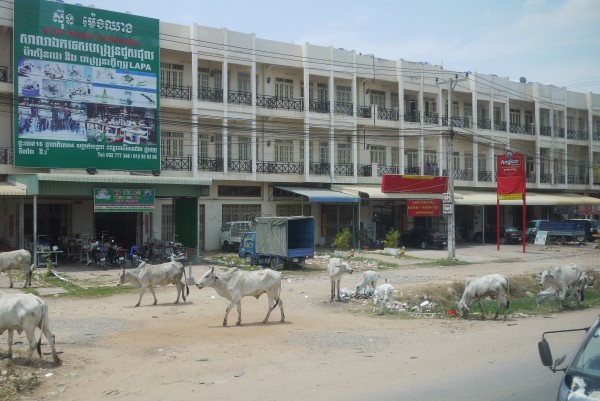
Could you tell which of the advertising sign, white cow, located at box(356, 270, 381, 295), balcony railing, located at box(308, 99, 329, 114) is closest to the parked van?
the advertising sign

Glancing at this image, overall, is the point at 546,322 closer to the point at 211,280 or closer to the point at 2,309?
the point at 211,280

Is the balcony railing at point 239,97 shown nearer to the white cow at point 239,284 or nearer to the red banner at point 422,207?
the red banner at point 422,207

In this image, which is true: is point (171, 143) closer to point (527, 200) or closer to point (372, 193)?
point (372, 193)

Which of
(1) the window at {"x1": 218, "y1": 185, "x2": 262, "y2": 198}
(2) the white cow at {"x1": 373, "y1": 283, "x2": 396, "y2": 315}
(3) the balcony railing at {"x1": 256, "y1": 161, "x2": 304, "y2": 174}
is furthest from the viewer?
(3) the balcony railing at {"x1": 256, "y1": 161, "x2": 304, "y2": 174}

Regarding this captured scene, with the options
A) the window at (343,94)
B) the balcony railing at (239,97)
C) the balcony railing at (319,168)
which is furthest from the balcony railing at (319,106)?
the balcony railing at (239,97)

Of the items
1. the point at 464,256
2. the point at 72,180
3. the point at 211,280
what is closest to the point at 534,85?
the point at 464,256

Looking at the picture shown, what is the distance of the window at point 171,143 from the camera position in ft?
118

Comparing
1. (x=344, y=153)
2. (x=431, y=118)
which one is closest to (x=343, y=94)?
(x=344, y=153)

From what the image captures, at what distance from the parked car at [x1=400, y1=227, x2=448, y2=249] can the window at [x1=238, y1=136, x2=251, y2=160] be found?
41.8 feet

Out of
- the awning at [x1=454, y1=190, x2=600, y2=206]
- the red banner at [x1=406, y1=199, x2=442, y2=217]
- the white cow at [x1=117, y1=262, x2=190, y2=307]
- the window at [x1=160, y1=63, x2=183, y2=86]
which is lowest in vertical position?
the white cow at [x1=117, y1=262, x2=190, y2=307]

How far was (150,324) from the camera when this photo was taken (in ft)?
50.6

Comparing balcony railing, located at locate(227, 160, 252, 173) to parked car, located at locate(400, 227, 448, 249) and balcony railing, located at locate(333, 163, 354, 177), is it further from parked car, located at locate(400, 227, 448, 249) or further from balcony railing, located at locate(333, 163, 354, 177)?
parked car, located at locate(400, 227, 448, 249)

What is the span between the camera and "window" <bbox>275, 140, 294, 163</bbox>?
1591 inches

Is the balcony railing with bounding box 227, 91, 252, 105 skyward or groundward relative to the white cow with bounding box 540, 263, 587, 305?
skyward
